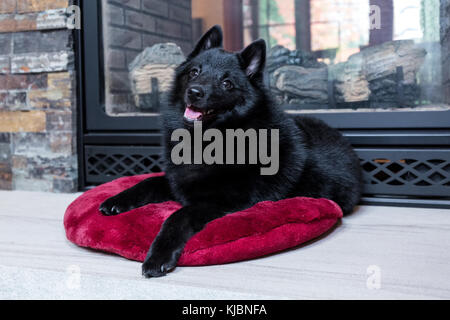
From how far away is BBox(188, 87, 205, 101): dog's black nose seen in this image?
1.22 m

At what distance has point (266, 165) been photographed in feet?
4.35

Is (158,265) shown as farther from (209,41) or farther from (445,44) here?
(445,44)

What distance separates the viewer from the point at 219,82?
4.20 ft

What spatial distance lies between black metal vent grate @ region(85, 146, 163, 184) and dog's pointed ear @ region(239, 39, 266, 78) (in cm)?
73

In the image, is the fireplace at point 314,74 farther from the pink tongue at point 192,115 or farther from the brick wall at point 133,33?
the pink tongue at point 192,115

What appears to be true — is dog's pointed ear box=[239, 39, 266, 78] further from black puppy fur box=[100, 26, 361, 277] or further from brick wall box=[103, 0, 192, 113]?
brick wall box=[103, 0, 192, 113]

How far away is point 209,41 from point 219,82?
0.22 metres

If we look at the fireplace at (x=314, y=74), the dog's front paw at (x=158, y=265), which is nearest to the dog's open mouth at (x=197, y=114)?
the dog's front paw at (x=158, y=265)

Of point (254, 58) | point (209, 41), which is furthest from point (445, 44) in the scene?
point (209, 41)

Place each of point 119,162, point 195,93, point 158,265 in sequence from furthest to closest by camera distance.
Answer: point 119,162 → point 195,93 → point 158,265

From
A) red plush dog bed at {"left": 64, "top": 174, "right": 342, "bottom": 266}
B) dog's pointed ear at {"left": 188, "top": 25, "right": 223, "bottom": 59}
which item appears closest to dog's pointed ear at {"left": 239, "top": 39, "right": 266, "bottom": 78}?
dog's pointed ear at {"left": 188, "top": 25, "right": 223, "bottom": 59}

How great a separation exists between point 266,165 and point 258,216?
8.3 inches

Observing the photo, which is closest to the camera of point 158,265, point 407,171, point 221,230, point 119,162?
point 158,265

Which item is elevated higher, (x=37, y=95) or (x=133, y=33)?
(x=133, y=33)
